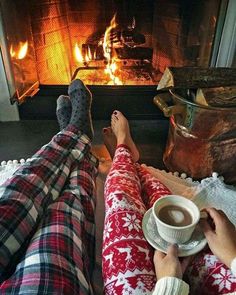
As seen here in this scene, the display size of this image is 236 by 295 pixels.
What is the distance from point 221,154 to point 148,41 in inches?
31.0

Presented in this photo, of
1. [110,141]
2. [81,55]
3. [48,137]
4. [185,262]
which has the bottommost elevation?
[48,137]

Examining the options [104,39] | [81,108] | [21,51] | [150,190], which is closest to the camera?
[150,190]

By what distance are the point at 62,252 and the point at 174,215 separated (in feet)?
0.71

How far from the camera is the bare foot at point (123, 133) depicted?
95cm

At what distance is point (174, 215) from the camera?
489 millimetres

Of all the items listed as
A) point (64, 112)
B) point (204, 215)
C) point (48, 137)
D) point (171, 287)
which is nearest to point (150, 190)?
point (204, 215)

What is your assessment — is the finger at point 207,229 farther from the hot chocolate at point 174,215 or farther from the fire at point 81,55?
the fire at point 81,55

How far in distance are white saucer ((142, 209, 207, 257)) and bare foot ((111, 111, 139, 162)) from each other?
44cm

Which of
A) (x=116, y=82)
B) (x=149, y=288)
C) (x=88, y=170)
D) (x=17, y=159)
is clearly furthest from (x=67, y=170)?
(x=116, y=82)

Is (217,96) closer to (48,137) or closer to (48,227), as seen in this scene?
(48,227)

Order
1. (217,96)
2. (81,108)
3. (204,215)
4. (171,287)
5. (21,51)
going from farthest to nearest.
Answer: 1. (21,51)
2. (81,108)
3. (217,96)
4. (204,215)
5. (171,287)

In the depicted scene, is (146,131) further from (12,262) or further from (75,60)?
(12,262)

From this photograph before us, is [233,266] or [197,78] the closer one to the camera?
[233,266]

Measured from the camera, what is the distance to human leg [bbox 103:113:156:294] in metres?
0.46
